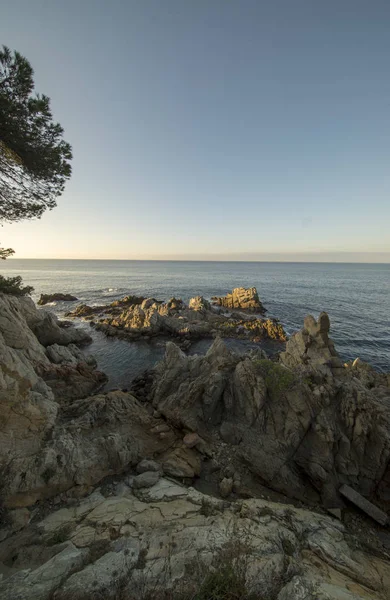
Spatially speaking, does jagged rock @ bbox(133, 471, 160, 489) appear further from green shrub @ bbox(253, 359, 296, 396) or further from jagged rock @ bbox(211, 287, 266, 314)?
jagged rock @ bbox(211, 287, 266, 314)

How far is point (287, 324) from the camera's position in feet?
149

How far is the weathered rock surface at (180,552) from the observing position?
5.74 metres

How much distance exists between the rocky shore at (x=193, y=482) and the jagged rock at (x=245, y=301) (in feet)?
108

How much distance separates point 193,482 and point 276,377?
7.82 metres

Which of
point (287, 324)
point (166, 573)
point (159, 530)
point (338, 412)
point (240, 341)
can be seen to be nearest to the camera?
point (166, 573)

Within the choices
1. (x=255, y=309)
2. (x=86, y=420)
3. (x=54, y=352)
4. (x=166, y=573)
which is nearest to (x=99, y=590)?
(x=166, y=573)

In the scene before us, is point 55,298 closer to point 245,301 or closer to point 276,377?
point 245,301

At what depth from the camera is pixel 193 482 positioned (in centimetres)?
1154

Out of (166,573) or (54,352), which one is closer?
(166,573)

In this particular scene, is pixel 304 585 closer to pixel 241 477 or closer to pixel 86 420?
pixel 241 477

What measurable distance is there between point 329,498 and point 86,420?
13785 millimetres

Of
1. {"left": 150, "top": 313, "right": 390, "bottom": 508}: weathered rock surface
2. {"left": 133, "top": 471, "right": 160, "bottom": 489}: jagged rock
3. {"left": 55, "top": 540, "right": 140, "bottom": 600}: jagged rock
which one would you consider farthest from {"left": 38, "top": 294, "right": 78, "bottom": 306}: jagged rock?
{"left": 55, "top": 540, "right": 140, "bottom": 600}: jagged rock

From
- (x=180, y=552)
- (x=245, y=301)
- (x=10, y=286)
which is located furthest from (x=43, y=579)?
(x=245, y=301)

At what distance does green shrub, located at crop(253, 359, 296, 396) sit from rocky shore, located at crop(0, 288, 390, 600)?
91mm
